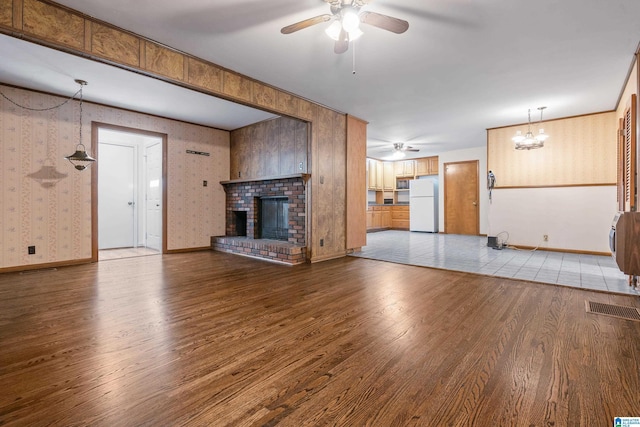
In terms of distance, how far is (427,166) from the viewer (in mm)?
9484

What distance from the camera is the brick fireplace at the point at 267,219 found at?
15.7ft

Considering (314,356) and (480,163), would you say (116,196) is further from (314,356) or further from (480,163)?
(480,163)

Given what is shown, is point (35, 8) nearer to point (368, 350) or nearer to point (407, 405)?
point (368, 350)

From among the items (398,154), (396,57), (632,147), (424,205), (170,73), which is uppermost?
(396,57)

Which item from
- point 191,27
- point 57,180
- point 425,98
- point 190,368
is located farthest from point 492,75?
point 57,180

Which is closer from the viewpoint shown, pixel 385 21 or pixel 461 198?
pixel 385 21

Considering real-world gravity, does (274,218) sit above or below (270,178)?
below

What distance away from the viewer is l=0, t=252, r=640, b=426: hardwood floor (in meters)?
1.27

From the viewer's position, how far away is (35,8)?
2240 mm

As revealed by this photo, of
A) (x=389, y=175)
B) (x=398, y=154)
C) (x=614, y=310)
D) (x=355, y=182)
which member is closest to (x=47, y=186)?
(x=355, y=182)

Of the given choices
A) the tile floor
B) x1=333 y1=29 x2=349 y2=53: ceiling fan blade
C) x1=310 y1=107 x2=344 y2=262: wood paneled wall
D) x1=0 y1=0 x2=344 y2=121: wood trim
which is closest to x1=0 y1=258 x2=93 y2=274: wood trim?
x1=0 y1=0 x2=344 y2=121: wood trim

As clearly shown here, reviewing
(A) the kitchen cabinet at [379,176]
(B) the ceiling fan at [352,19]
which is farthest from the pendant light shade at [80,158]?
(A) the kitchen cabinet at [379,176]

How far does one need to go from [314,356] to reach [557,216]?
5.89 m

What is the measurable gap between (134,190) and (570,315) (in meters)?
7.51
